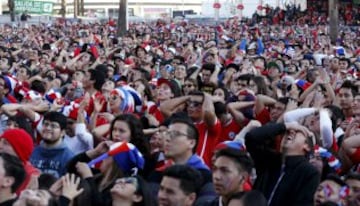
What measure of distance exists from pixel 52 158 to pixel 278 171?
2.09m

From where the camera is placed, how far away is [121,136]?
6965 millimetres

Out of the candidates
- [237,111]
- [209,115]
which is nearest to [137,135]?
[209,115]

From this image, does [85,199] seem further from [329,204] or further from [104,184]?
[329,204]

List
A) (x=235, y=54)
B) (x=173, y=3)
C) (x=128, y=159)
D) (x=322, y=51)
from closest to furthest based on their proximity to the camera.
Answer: (x=128, y=159) → (x=235, y=54) → (x=322, y=51) → (x=173, y=3)

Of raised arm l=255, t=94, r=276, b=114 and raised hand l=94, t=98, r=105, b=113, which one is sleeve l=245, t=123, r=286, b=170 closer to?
raised arm l=255, t=94, r=276, b=114

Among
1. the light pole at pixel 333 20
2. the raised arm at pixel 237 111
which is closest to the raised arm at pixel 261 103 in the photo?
the raised arm at pixel 237 111

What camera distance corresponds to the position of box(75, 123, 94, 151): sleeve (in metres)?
8.03

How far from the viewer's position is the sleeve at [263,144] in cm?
636

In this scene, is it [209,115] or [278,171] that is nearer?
[278,171]

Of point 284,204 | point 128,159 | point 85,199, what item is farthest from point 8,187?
point 284,204

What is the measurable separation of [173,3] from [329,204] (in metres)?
101

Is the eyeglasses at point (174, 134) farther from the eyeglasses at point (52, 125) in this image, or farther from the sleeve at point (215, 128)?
the sleeve at point (215, 128)

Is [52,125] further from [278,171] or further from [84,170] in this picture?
[278,171]

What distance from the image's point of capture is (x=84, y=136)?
26.6 ft
